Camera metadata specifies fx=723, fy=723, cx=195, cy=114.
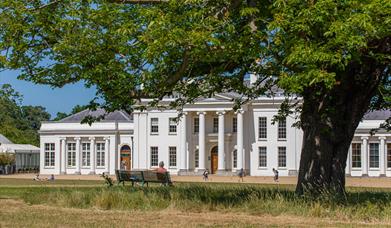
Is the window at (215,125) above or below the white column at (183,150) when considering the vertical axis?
above

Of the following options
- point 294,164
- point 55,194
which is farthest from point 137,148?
point 55,194

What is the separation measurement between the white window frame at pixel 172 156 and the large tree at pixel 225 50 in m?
53.1

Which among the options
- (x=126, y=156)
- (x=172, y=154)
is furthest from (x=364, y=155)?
(x=126, y=156)

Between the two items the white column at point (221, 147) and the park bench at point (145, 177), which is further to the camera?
the white column at point (221, 147)

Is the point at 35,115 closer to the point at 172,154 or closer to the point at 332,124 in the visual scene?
the point at 172,154

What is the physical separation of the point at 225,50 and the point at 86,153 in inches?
2460

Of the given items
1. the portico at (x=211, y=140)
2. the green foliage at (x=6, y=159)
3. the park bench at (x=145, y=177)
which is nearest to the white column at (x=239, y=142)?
the portico at (x=211, y=140)

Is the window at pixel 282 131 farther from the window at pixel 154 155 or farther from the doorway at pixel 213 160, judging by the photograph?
the window at pixel 154 155

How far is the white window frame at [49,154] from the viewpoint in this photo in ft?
250

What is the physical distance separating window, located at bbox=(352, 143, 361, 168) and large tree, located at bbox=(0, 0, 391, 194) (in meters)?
49.7

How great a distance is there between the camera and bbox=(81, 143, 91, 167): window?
74.6 metres

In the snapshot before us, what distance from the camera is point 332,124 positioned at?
17.3 meters

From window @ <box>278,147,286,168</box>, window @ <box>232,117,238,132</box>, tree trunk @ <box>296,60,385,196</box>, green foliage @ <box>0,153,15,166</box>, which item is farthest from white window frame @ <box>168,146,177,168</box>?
tree trunk @ <box>296,60,385,196</box>

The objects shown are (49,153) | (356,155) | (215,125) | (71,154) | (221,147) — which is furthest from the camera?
(49,153)
